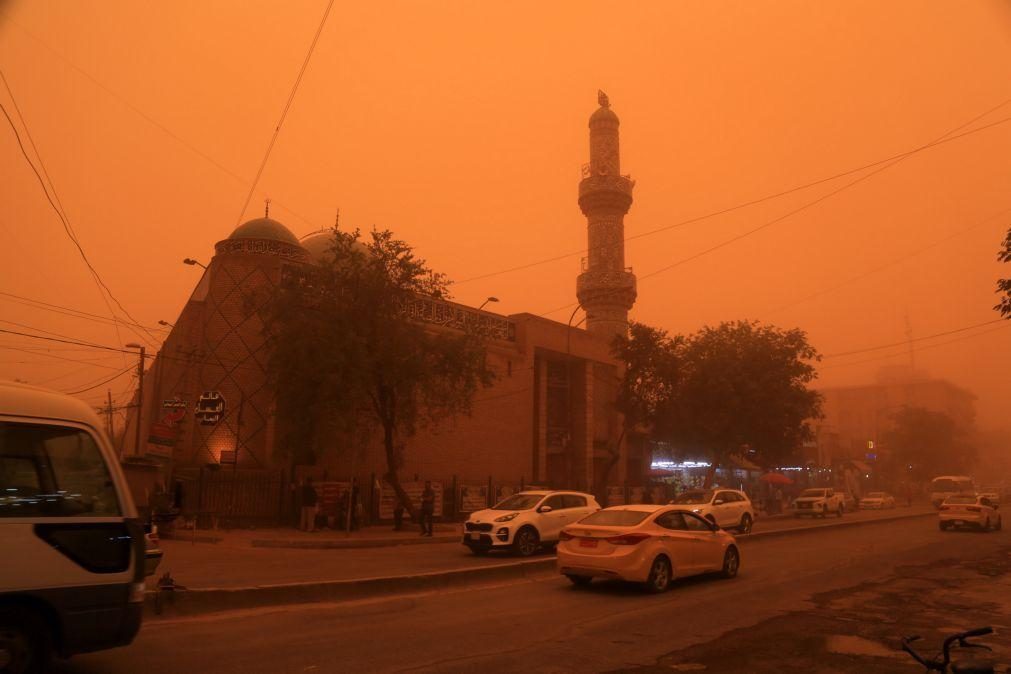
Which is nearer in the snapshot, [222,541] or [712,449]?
[222,541]

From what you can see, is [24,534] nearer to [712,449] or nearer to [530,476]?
[530,476]

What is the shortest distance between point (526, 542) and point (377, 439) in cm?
1554

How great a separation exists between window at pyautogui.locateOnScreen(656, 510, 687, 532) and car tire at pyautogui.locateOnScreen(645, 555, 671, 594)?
0.60m

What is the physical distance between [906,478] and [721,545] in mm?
84130

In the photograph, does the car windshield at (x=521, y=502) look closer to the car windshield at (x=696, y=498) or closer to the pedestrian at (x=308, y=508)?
the car windshield at (x=696, y=498)

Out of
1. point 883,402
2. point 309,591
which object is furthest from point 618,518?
point 883,402

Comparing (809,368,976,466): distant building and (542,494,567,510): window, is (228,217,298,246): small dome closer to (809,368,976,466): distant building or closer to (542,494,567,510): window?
(542,494,567,510): window

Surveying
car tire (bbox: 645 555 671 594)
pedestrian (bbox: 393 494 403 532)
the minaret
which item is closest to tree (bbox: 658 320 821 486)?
the minaret

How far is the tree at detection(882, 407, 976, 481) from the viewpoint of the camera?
253 feet

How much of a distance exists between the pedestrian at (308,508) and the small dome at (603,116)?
48756 millimetres

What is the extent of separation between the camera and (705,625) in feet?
30.1

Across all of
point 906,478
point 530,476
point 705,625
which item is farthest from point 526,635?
point 906,478

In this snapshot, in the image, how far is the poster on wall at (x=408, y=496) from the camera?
29781mm

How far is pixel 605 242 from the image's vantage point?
196 feet
